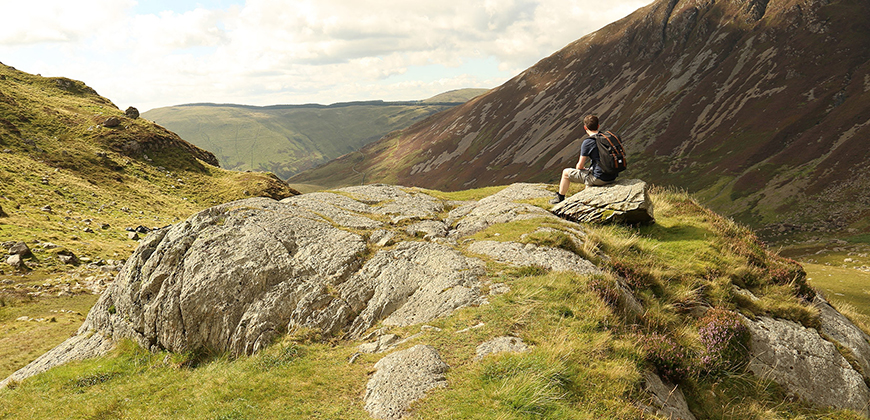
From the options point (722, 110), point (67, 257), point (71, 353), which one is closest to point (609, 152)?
point (71, 353)

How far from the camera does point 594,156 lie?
1709 centimetres

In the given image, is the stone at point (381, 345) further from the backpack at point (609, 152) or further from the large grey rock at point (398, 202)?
the backpack at point (609, 152)

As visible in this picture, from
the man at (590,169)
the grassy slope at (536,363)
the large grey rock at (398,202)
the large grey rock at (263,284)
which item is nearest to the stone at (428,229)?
the large grey rock at (398,202)

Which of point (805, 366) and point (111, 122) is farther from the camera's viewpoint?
point (111, 122)

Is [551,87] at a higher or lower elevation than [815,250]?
higher

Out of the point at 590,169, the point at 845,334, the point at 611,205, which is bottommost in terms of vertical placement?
the point at 845,334

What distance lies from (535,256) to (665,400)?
5.74 m

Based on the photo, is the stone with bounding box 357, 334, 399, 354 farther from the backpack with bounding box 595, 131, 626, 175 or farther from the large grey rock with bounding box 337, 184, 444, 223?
the backpack with bounding box 595, 131, 626, 175

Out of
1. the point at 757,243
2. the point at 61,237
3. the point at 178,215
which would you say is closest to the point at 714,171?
the point at 757,243

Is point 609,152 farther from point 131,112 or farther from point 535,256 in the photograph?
point 131,112

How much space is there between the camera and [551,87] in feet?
591

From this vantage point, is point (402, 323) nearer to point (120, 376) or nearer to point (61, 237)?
point (120, 376)

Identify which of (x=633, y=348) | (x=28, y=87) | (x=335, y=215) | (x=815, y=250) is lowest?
(x=815, y=250)

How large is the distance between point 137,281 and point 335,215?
8.16m
